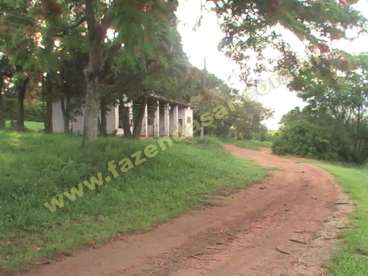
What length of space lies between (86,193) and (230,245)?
4.45 metres

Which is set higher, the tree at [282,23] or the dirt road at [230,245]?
the tree at [282,23]

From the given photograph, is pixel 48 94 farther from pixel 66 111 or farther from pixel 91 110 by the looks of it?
pixel 91 110

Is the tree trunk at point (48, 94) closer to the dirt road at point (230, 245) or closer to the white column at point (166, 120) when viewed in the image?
the white column at point (166, 120)

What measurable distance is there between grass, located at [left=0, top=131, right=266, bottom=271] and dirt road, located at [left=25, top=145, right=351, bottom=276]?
0.53 metres

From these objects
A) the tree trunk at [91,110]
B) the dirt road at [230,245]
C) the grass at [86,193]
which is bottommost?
the dirt road at [230,245]

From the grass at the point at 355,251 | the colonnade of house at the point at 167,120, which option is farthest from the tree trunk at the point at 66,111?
the grass at the point at 355,251

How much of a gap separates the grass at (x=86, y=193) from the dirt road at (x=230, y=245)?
0.53 m

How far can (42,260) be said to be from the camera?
8.61 metres

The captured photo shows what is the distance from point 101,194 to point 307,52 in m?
6.84

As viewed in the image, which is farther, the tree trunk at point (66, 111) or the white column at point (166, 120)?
the white column at point (166, 120)

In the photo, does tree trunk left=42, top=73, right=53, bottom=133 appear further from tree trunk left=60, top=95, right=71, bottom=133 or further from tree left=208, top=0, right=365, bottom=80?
tree left=208, top=0, right=365, bottom=80

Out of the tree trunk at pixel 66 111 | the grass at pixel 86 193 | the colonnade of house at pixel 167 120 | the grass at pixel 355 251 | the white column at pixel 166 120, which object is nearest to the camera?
the grass at pixel 355 251

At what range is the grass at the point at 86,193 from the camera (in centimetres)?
973

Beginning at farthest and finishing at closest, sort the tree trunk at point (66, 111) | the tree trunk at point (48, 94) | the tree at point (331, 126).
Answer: the tree at point (331, 126) < the tree trunk at point (66, 111) < the tree trunk at point (48, 94)
